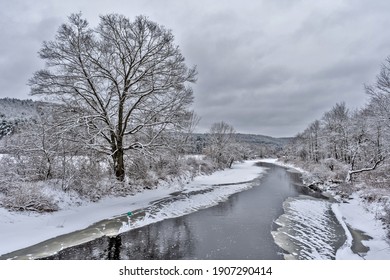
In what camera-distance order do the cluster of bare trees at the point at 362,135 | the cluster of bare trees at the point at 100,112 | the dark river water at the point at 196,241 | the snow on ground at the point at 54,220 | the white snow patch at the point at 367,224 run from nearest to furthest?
the dark river water at the point at 196,241
the white snow patch at the point at 367,224
the snow on ground at the point at 54,220
the cluster of bare trees at the point at 100,112
the cluster of bare trees at the point at 362,135

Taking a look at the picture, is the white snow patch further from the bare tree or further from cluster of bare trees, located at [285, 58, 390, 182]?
A: the bare tree

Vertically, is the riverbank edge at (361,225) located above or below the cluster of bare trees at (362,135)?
below

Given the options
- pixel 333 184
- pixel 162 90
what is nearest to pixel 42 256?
pixel 162 90

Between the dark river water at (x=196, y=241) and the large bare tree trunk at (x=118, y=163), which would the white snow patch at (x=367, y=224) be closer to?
the dark river water at (x=196, y=241)

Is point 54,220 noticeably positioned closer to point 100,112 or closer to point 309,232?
point 100,112

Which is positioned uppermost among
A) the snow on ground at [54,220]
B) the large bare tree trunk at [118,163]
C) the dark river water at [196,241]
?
the large bare tree trunk at [118,163]

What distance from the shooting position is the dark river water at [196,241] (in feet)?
20.6

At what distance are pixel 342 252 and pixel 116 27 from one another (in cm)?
1333

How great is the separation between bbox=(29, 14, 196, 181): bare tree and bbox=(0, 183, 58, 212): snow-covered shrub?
3221 mm

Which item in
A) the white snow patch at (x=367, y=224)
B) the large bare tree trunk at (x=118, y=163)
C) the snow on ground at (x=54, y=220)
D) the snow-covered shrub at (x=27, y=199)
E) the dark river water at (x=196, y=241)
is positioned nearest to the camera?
the dark river water at (x=196, y=241)

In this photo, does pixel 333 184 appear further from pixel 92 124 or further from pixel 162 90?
pixel 92 124

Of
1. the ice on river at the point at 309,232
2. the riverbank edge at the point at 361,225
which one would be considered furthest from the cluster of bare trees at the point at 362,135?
the ice on river at the point at 309,232

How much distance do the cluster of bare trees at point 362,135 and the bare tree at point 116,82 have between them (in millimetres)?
14095

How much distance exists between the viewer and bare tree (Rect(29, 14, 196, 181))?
1082cm
